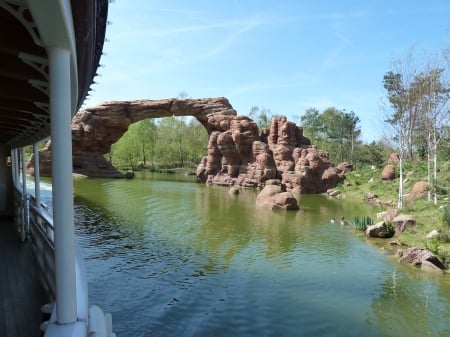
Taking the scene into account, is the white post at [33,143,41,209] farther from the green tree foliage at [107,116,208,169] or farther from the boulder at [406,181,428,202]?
the green tree foliage at [107,116,208,169]

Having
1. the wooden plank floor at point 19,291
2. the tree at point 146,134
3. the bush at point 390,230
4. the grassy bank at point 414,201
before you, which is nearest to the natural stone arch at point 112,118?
the grassy bank at point 414,201

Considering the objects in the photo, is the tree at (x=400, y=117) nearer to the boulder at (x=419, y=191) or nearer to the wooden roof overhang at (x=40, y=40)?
the boulder at (x=419, y=191)

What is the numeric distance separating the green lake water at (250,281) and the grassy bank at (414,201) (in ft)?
4.71

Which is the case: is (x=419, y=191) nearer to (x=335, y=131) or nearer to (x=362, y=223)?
(x=362, y=223)

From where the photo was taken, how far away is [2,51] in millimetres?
2879

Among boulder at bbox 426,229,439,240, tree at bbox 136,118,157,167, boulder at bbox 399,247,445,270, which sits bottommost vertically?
boulder at bbox 399,247,445,270

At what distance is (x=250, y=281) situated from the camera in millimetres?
8961

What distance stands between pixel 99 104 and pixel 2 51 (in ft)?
136

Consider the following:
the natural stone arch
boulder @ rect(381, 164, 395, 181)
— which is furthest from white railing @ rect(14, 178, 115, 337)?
the natural stone arch

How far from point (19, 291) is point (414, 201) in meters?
19.2

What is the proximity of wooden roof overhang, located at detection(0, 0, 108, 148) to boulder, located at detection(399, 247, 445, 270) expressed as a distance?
10.0 m

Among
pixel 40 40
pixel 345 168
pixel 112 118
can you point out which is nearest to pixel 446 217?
pixel 40 40

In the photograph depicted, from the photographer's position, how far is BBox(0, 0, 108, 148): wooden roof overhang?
2.19m

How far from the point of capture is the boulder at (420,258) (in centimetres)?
1042
